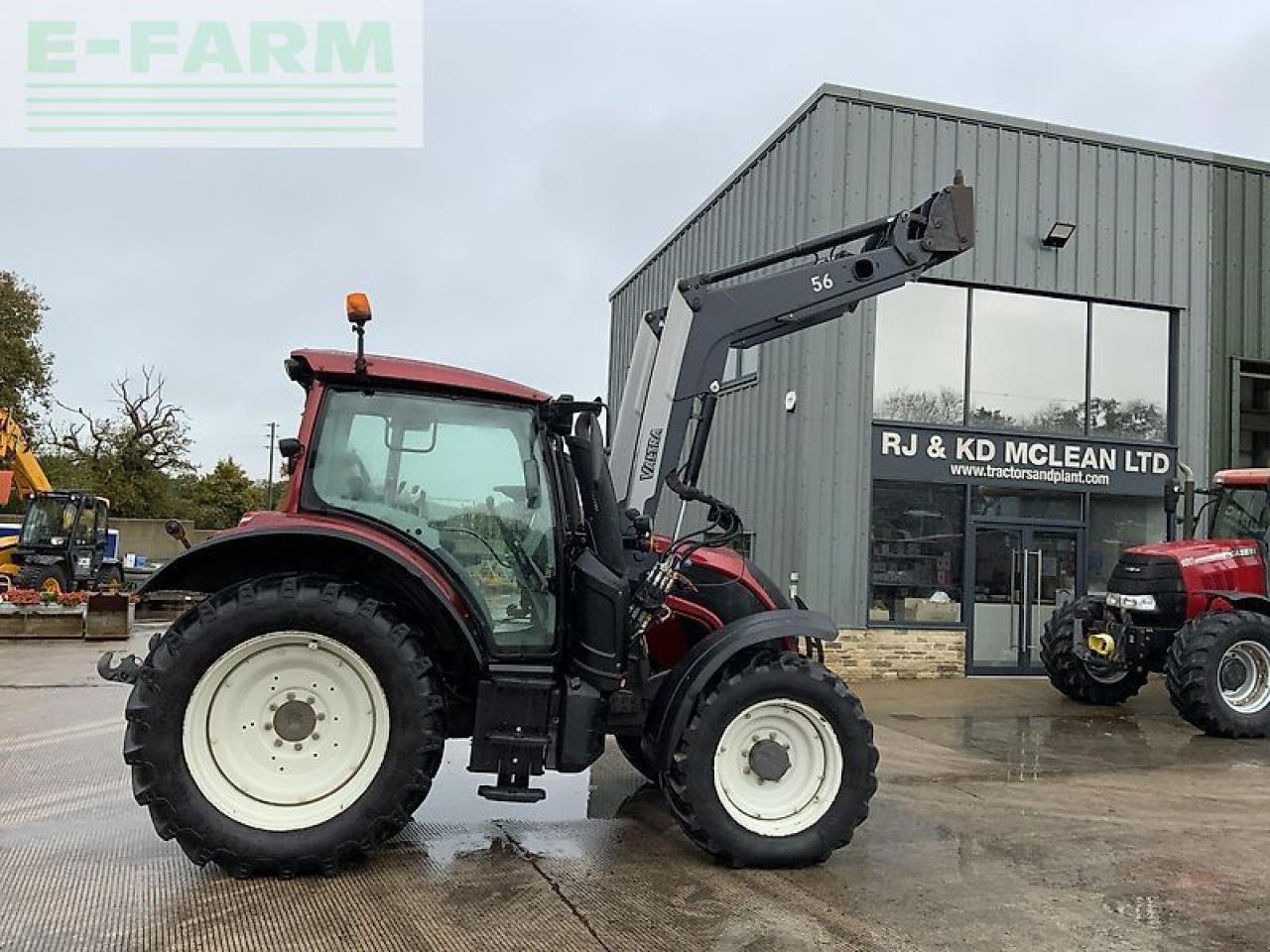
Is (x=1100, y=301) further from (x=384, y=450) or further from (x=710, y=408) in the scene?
(x=384, y=450)

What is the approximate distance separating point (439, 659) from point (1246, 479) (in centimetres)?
867

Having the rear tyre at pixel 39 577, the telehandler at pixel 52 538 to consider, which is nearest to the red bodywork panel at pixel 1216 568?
the telehandler at pixel 52 538

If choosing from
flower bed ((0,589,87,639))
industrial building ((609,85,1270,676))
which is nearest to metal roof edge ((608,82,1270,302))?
industrial building ((609,85,1270,676))

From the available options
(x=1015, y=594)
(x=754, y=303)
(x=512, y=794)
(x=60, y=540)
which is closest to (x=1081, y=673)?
(x=1015, y=594)

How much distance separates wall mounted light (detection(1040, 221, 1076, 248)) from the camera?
12.9 metres

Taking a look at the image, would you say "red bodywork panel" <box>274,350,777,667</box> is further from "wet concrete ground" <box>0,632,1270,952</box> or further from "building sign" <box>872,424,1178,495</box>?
"building sign" <box>872,424,1178,495</box>

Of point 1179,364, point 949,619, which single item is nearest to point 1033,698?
point 949,619

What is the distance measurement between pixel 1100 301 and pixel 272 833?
1229 cm

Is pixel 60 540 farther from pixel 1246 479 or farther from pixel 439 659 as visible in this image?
pixel 1246 479

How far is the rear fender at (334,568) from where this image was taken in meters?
4.47

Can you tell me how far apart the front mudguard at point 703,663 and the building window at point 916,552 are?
7420 mm

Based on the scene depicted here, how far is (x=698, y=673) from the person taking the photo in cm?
486

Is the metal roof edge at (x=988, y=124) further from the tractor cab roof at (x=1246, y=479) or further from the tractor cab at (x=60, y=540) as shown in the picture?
the tractor cab at (x=60, y=540)

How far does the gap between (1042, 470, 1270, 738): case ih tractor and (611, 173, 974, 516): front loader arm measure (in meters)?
5.27
